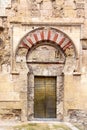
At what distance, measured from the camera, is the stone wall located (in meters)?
8.52

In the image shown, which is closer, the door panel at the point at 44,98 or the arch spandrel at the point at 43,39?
the arch spandrel at the point at 43,39

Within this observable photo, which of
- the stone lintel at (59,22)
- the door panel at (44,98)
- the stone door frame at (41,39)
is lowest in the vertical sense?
the door panel at (44,98)

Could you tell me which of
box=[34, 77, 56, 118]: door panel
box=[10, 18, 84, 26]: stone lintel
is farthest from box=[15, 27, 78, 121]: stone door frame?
box=[34, 77, 56, 118]: door panel

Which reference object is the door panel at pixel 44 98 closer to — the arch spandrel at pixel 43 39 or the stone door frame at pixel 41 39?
the stone door frame at pixel 41 39

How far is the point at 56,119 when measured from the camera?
344 inches

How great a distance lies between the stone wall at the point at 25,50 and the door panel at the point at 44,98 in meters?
0.38

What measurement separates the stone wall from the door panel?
15.0 inches

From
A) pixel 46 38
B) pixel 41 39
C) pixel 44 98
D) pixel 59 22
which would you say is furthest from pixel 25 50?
pixel 44 98

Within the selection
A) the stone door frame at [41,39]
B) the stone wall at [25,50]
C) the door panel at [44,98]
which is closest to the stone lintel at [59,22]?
the stone wall at [25,50]

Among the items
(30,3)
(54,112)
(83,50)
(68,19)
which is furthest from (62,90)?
(30,3)

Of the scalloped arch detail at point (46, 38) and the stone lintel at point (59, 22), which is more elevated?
the stone lintel at point (59, 22)

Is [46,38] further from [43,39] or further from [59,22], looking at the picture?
[59,22]

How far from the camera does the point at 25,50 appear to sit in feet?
28.1

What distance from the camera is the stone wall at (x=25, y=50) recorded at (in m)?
8.52
